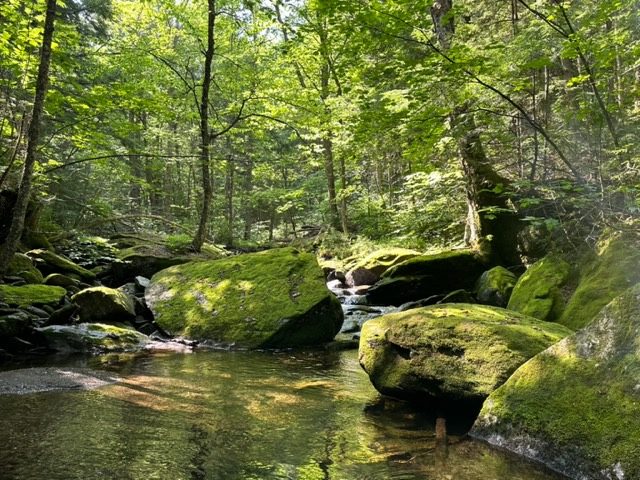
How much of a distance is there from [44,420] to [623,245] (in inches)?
309

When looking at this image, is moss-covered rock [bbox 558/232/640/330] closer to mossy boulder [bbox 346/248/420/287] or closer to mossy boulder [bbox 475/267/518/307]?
mossy boulder [bbox 475/267/518/307]

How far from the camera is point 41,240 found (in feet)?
37.7

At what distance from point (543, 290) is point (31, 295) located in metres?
8.42

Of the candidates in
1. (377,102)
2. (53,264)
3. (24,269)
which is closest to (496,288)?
(377,102)

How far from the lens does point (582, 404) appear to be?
12.1ft

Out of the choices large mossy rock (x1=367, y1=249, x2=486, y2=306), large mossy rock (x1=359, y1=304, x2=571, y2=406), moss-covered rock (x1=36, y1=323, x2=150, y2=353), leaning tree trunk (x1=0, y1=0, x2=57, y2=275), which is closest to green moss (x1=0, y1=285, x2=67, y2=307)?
leaning tree trunk (x1=0, y1=0, x2=57, y2=275)

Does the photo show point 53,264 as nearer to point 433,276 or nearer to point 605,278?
point 433,276

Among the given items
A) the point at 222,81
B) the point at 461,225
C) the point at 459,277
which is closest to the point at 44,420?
the point at 459,277

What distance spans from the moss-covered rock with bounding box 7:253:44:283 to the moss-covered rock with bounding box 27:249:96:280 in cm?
55

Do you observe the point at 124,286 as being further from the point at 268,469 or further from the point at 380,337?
the point at 268,469

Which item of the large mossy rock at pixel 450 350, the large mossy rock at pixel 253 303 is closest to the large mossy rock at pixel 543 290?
the large mossy rock at pixel 450 350

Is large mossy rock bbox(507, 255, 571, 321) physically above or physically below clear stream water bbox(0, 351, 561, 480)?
above

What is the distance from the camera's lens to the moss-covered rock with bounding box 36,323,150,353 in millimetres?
7465

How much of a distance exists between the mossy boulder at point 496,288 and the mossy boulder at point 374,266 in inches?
169
